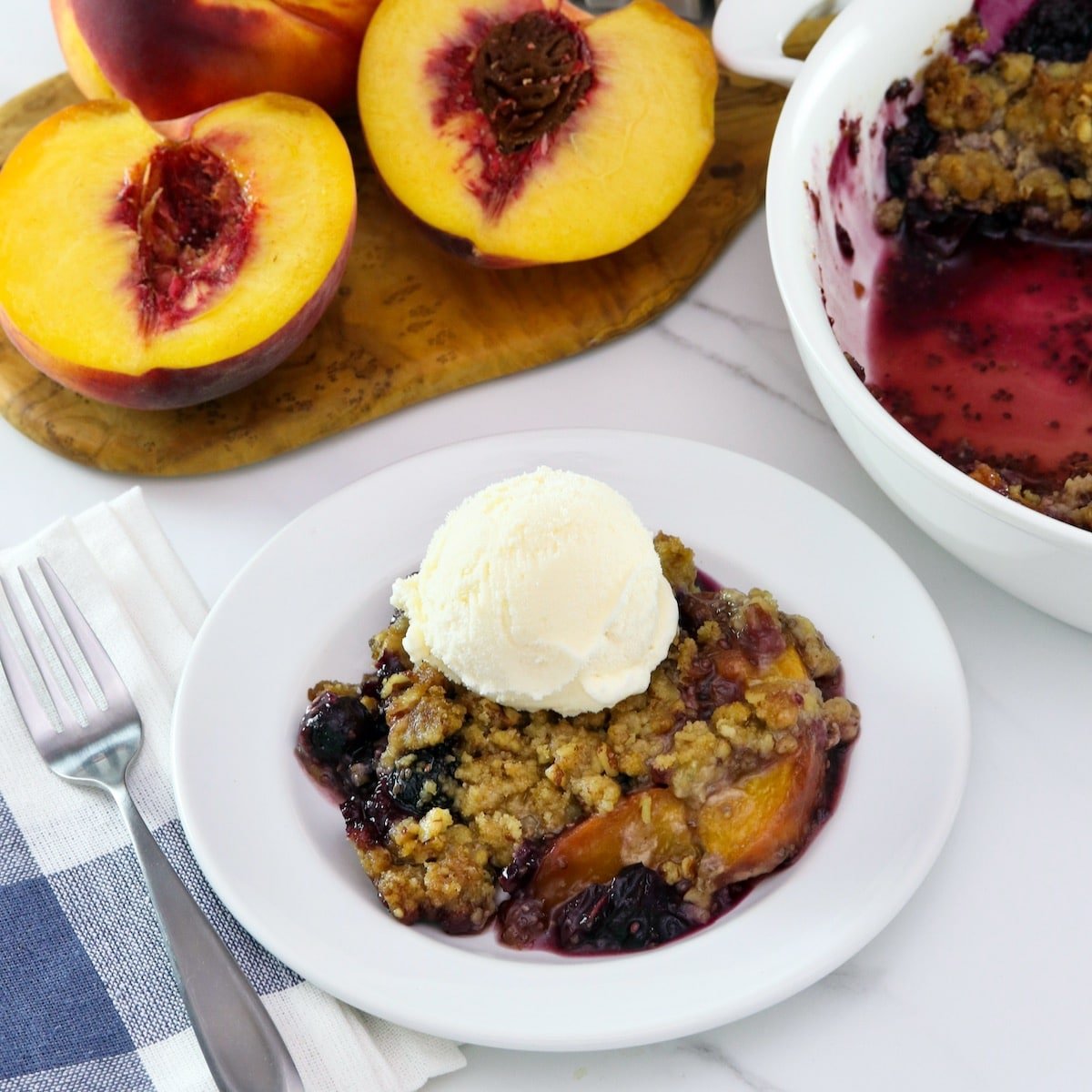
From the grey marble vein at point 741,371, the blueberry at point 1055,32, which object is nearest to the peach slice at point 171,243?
the grey marble vein at point 741,371

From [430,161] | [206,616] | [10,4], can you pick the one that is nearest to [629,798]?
[206,616]

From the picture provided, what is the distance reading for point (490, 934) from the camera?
107 cm

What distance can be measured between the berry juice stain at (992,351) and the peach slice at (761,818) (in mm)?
427

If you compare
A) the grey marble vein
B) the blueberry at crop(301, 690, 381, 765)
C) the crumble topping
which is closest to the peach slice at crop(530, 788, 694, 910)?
the crumble topping

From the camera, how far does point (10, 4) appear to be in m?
2.18

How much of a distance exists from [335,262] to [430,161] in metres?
0.18

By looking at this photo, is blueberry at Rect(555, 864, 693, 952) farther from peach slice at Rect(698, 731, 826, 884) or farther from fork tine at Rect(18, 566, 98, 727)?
fork tine at Rect(18, 566, 98, 727)

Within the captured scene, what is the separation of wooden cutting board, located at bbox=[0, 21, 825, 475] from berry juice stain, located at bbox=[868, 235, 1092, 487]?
0.27 m

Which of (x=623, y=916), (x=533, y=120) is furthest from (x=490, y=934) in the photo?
(x=533, y=120)

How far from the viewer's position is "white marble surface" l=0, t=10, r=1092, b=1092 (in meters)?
1.04

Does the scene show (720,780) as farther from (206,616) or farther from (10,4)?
(10,4)

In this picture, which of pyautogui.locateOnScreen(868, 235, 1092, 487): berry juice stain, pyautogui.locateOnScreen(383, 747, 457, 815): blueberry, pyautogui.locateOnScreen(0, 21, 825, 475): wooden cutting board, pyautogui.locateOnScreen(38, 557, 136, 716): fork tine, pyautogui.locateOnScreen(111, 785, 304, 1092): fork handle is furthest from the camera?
pyautogui.locateOnScreen(0, 21, 825, 475): wooden cutting board

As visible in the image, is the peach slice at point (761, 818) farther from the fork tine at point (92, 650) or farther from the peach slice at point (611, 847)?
the fork tine at point (92, 650)

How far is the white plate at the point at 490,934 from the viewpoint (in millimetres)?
987
